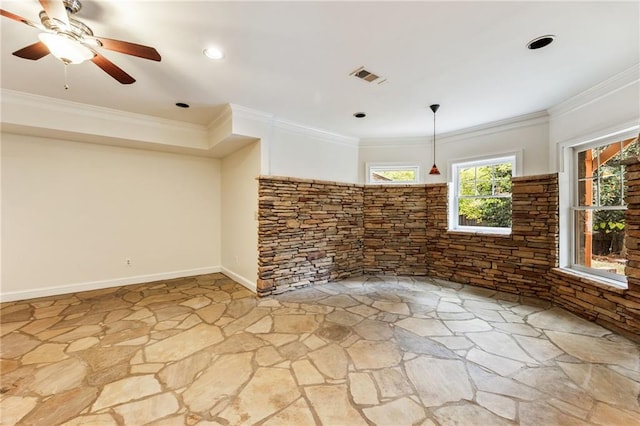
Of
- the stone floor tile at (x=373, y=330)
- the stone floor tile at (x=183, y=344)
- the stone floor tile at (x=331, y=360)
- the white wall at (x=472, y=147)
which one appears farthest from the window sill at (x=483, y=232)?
the stone floor tile at (x=183, y=344)

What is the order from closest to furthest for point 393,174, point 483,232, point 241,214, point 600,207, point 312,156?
1. point 600,207
2. point 483,232
3. point 241,214
4. point 312,156
5. point 393,174

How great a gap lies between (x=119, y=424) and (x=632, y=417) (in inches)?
124

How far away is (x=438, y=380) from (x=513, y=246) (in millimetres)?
2867

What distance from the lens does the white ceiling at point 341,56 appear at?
1.92 metres

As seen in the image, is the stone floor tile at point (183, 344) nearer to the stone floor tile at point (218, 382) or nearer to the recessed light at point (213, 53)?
the stone floor tile at point (218, 382)

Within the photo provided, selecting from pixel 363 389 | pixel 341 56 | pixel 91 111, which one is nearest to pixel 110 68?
pixel 341 56

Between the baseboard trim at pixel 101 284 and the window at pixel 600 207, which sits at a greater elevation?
the window at pixel 600 207

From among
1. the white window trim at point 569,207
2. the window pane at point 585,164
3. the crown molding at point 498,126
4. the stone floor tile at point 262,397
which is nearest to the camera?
the stone floor tile at point 262,397

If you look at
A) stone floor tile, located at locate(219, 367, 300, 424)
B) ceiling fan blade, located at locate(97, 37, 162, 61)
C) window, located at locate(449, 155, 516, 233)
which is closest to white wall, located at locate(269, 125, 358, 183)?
window, located at locate(449, 155, 516, 233)

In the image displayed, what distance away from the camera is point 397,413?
5.56 ft

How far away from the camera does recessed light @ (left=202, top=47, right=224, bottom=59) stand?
2.35 m

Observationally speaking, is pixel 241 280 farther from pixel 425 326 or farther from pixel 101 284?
pixel 425 326

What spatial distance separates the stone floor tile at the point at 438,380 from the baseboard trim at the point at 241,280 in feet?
8.18

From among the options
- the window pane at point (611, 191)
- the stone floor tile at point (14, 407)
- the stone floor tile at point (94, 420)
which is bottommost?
the stone floor tile at point (94, 420)
